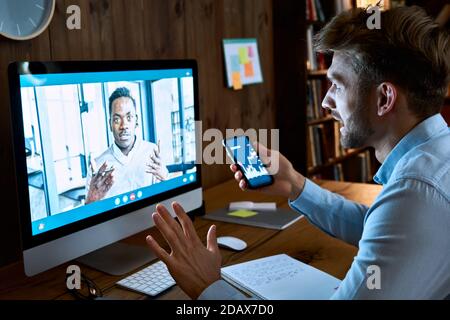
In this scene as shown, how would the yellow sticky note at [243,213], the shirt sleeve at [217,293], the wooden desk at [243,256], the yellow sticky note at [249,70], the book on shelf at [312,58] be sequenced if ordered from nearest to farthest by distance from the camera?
1. the shirt sleeve at [217,293]
2. the wooden desk at [243,256]
3. the yellow sticky note at [243,213]
4. the yellow sticky note at [249,70]
5. the book on shelf at [312,58]

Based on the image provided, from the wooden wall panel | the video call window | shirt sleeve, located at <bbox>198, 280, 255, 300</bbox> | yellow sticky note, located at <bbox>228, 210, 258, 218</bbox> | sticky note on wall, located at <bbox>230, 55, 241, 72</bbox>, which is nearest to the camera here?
shirt sleeve, located at <bbox>198, 280, 255, 300</bbox>

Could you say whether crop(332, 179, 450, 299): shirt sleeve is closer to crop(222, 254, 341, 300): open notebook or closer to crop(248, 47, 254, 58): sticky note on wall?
crop(222, 254, 341, 300): open notebook

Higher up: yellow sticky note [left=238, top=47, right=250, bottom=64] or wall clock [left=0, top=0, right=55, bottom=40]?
wall clock [left=0, top=0, right=55, bottom=40]

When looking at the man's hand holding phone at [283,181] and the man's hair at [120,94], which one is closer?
the man's hair at [120,94]

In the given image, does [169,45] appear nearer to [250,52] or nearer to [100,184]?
[250,52]

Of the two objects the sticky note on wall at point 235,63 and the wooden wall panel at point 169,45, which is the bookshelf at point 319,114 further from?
the sticky note on wall at point 235,63

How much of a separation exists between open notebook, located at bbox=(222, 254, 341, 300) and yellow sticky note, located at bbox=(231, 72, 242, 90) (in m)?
1.14

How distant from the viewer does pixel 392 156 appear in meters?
1.05

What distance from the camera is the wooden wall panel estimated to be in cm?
135

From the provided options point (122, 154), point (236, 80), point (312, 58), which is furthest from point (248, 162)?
point (312, 58)

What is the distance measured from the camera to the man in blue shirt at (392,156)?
0.82m

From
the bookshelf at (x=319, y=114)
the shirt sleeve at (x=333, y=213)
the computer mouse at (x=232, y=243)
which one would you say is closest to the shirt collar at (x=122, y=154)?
the computer mouse at (x=232, y=243)

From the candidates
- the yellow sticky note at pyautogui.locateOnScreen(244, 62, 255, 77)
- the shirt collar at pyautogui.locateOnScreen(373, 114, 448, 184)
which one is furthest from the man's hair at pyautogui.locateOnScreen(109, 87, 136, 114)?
the yellow sticky note at pyautogui.locateOnScreen(244, 62, 255, 77)
